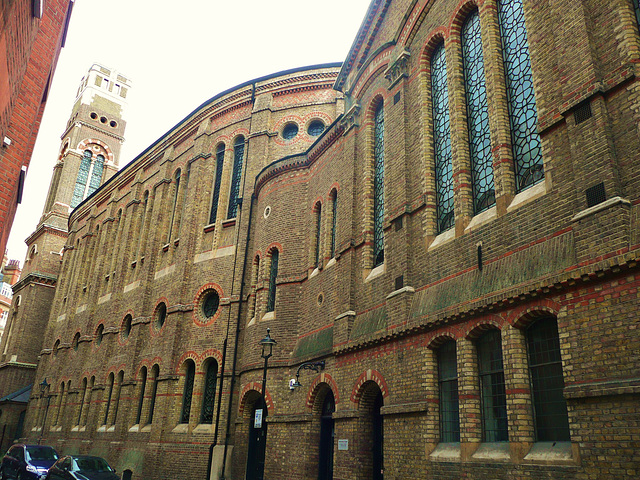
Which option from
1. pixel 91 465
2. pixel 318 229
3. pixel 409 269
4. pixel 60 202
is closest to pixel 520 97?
pixel 409 269

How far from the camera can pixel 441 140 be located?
11.8 meters

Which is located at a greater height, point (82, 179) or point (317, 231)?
point (82, 179)

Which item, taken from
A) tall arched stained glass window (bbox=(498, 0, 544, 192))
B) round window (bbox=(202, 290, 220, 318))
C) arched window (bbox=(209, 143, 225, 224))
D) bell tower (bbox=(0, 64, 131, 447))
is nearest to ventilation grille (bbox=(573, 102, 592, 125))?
tall arched stained glass window (bbox=(498, 0, 544, 192))

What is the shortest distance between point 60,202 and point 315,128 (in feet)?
94.6

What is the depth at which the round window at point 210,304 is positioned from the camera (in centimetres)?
2122

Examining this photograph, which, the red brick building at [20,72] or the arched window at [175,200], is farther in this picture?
the arched window at [175,200]

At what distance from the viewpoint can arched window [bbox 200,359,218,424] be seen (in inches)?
766

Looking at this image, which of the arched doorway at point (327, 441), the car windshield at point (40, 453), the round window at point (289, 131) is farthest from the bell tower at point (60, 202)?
the arched doorway at point (327, 441)

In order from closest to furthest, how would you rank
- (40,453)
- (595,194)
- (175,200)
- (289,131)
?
(595,194), (40,453), (289,131), (175,200)

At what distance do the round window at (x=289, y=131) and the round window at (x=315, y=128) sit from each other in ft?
1.96

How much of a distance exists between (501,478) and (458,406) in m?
1.69

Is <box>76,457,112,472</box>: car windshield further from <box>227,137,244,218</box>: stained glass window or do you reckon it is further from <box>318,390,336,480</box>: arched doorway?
<box>227,137,244,218</box>: stained glass window

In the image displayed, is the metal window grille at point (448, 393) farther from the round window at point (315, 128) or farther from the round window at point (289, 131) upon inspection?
Result: the round window at point (289, 131)

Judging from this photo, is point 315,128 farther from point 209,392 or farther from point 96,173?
point 96,173
